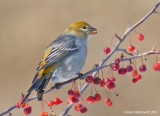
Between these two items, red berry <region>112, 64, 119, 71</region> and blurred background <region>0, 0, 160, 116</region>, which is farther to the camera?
blurred background <region>0, 0, 160, 116</region>

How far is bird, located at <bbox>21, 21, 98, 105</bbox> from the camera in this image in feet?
14.3

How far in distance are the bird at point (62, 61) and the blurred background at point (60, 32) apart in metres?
3.35

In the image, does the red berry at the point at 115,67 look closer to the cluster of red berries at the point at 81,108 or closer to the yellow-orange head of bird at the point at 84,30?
Answer: the cluster of red berries at the point at 81,108

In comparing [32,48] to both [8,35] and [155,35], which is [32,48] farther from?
[155,35]

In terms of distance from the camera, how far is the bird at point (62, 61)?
4.37m

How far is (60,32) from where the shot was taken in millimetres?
10016

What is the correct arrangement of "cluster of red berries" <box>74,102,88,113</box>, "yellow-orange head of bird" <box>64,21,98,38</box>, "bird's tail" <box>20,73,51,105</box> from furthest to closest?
"yellow-orange head of bird" <box>64,21,98,38</box> < "cluster of red berries" <box>74,102,88,113</box> < "bird's tail" <box>20,73,51,105</box>

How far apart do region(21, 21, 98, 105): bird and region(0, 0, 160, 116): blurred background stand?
3355mm

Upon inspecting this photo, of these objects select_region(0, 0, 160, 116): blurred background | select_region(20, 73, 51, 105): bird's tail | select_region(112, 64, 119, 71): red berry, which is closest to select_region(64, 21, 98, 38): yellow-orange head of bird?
select_region(20, 73, 51, 105): bird's tail

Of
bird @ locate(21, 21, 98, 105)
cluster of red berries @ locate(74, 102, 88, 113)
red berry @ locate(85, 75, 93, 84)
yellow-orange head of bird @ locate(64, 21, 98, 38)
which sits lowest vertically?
cluster of red berries @ locate(74, 102, 88, 113)

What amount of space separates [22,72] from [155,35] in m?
4.62

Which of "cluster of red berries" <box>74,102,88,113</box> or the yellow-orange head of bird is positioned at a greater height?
the yellow-orange head of bird

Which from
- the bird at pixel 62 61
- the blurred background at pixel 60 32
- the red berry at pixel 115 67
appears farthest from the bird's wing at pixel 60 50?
the blurred background at pixel 60 32

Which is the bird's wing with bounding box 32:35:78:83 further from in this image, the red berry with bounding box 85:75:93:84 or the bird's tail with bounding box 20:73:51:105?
the red berry with bounding box 85:75:93:84
